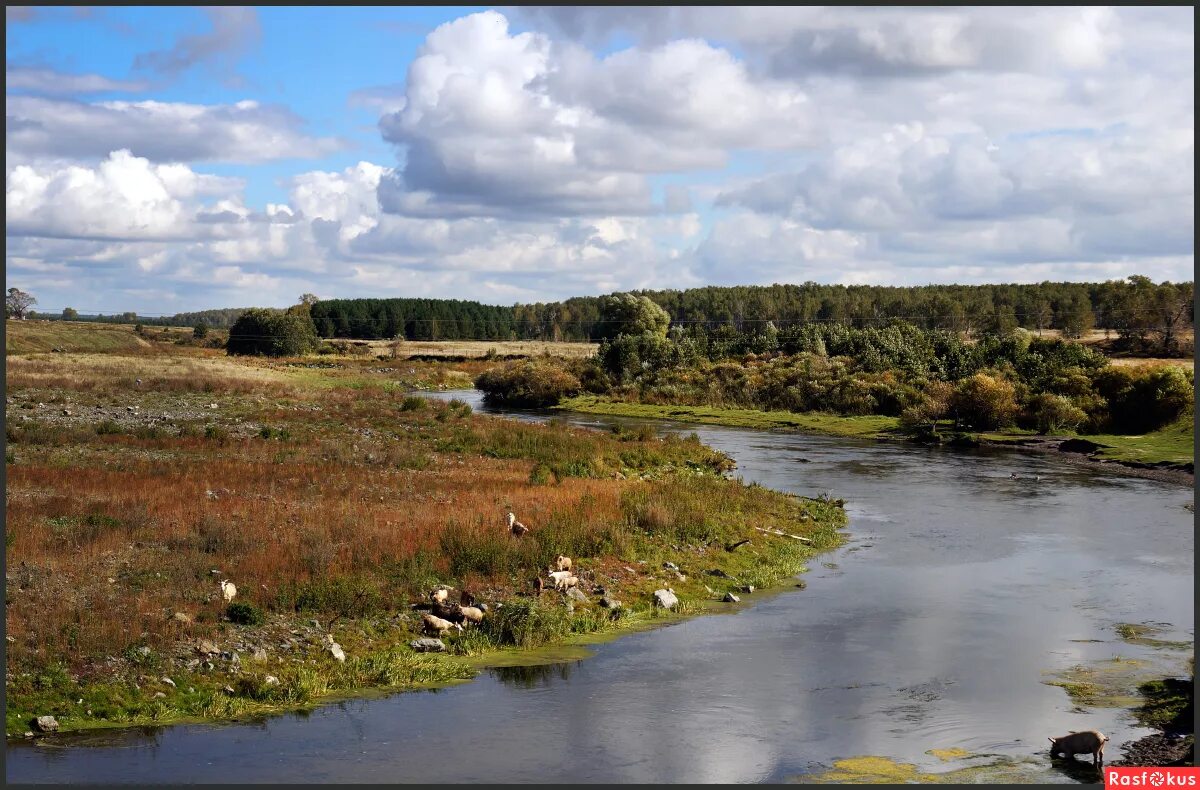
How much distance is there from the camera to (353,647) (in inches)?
827

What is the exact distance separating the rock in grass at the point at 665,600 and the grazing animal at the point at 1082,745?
10184mm

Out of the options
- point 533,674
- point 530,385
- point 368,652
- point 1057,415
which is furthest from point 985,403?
point 368,652

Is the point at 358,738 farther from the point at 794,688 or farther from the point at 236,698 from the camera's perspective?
the point at 794,688

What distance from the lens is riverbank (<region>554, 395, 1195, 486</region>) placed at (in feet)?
169

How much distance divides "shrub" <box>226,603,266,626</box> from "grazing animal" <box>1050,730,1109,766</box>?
46.2 ft

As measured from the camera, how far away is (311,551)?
2414cm

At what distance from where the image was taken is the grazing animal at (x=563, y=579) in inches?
992

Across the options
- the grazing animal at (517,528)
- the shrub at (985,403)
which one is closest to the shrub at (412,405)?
the shrub at (985,403)

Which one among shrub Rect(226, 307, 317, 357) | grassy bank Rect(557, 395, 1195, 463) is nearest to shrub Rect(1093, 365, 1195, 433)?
grassy bank Rect(557, 395, 1195, 463)

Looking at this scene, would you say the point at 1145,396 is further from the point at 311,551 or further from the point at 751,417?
the point at 311,551

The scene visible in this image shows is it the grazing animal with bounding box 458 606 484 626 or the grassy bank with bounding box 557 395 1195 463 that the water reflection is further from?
the grassy bank with bounding box 557 395 1195 463

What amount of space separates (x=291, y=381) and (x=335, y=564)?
231ft

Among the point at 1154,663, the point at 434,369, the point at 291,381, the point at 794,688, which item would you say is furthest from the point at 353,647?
the point at 434,369

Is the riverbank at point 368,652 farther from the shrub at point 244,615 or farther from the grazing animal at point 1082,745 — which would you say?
the grazing animal at point 1082,745
